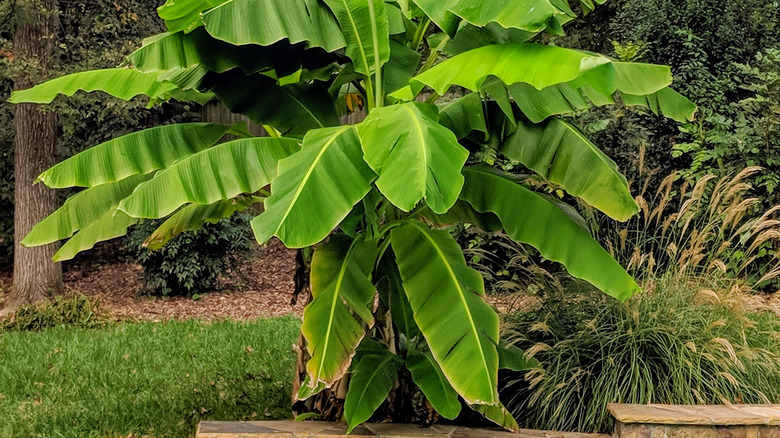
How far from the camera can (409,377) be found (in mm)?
4695

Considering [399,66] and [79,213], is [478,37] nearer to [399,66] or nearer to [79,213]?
[399,66]

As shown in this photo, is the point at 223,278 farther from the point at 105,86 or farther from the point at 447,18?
the point at 447,18

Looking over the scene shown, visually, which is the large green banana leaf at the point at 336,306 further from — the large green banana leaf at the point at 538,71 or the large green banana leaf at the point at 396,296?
the large green banana leaf at the point at 538,71

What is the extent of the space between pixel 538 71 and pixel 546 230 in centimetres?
121

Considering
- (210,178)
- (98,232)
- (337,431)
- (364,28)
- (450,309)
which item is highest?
(364,28)

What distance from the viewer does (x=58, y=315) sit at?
351 inches

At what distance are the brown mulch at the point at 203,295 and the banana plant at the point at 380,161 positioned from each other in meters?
4.98

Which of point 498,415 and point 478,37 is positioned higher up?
point 478,37

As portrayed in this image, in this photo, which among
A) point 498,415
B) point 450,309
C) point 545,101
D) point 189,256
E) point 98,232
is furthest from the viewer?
point 189,256

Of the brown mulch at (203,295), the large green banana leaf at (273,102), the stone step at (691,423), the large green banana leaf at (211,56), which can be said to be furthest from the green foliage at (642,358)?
the brown mulch at (203,295)

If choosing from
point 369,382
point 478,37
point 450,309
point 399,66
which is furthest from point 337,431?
point 478,37

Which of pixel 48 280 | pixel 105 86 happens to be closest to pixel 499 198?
pixel 105 86

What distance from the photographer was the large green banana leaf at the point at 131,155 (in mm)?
4156

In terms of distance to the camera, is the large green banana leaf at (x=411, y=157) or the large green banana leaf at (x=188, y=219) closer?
the large green banana leaf at (x=411, y=157)
